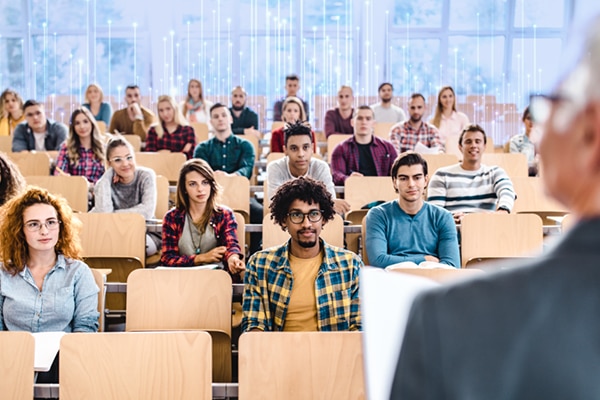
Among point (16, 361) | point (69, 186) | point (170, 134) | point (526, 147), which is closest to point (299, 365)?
point (16, 361)

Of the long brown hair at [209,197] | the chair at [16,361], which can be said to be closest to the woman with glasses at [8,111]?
the long brown hair at [209,197]

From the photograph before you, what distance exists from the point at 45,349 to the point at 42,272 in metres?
0.59

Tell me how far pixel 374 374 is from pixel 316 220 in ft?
8.95

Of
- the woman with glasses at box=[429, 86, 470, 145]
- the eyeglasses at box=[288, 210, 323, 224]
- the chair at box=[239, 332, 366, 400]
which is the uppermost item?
the woman with glasses at box=[429, 86, 470, 145]

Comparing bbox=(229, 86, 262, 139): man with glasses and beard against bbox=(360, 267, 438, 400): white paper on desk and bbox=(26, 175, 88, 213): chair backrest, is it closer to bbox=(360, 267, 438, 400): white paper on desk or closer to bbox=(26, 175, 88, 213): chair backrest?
bbox=(26, 175, 88, 213): chair backrest

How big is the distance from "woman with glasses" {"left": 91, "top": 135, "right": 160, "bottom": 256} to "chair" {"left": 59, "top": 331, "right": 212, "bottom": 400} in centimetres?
235

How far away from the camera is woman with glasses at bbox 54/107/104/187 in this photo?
5.70 metres

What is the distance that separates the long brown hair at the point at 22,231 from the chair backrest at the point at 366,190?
6.95ft

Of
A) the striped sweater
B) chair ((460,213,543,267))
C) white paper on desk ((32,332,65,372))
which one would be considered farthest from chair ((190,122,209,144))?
white paper on desk ((32,332,65,372))

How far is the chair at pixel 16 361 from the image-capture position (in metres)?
2.42

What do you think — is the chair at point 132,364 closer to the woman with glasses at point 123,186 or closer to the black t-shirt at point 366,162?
the woman with glasses at point 123,186

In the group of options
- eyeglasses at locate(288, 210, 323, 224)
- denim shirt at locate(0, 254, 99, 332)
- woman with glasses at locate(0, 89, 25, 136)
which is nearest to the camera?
denim shirt at locate(0, 254, 99, 332)

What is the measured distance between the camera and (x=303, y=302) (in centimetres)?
316

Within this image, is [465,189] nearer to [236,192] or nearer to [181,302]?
[236,192]
